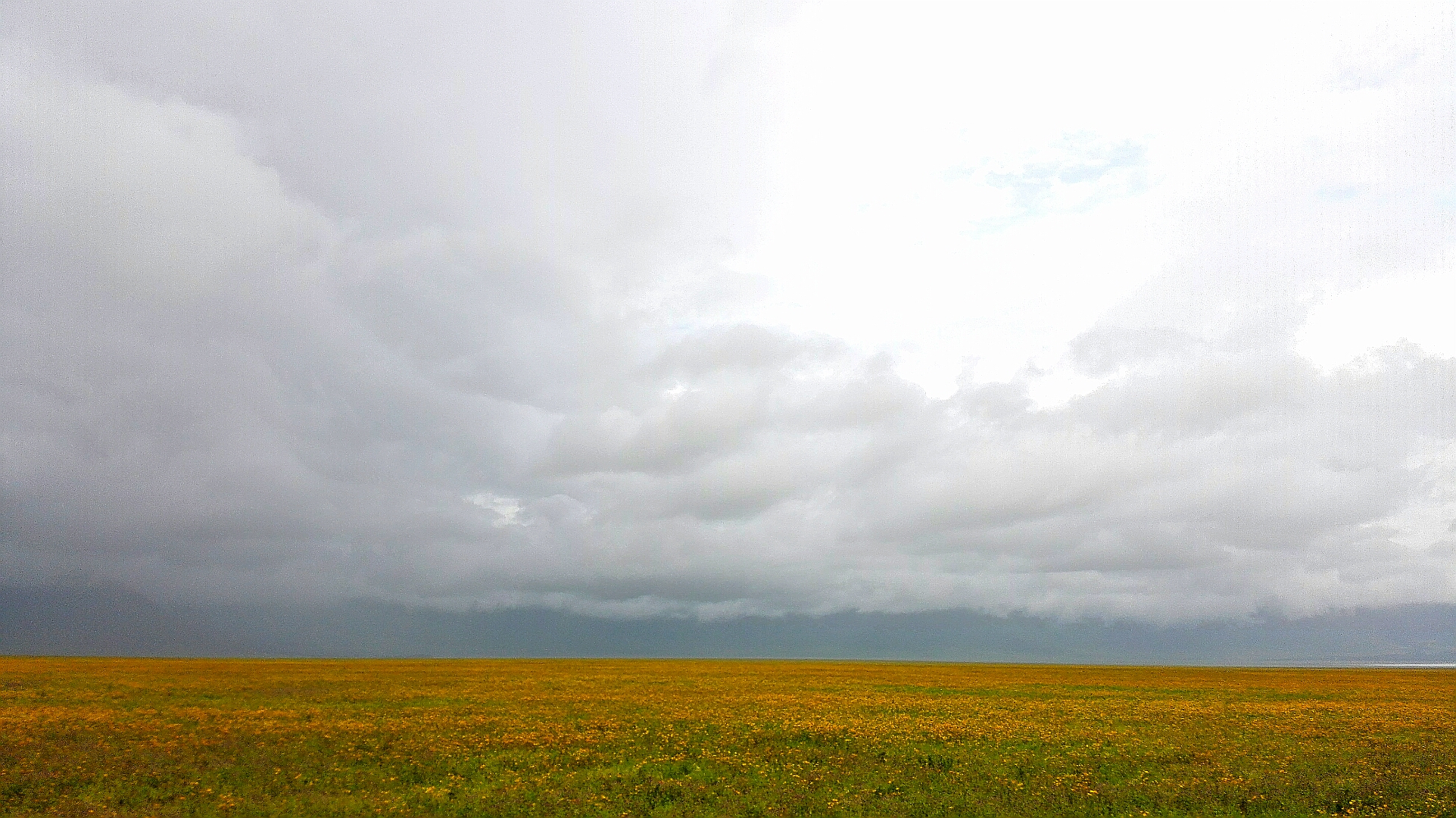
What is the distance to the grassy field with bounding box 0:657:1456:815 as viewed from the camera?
1152 inches

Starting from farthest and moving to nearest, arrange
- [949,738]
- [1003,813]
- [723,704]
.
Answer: [723,704] < [949,738] < [1003,813]

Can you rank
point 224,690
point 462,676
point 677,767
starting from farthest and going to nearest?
point 462,676
point 224,690
point 677,767

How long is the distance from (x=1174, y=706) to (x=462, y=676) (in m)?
76.2

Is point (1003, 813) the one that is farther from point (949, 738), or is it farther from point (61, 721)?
point (61, 721)

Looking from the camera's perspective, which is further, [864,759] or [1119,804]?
[864,759]

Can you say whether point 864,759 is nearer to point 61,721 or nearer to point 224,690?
point 61,721

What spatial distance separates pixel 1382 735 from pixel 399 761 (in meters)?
53.7

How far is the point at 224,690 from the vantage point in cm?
6662

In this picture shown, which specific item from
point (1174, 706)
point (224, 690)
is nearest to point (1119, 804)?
point (1174, 706)

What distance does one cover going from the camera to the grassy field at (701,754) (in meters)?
29.3

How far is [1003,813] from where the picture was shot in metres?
28.3

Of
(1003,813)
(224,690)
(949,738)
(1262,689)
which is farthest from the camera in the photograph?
(1262,689)

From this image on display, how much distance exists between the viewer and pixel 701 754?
37594 millimetres

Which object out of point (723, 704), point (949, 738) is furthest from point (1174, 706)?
point (723, 704)
